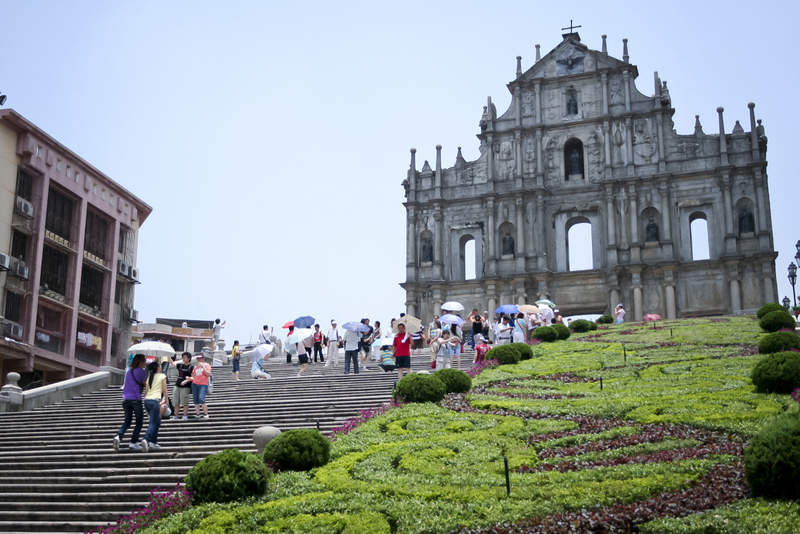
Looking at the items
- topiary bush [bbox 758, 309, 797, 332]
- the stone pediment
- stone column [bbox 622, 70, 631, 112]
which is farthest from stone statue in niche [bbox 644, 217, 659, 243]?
topiary bush [bbox 758, 309, 797, 332]

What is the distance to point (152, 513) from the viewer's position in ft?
39.0

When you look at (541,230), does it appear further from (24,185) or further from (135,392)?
(135,392)

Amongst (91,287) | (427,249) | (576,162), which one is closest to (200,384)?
(91,287)

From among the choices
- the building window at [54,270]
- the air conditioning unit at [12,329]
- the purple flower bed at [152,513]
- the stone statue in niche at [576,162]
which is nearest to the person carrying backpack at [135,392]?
the purple flower bed at [152,513]

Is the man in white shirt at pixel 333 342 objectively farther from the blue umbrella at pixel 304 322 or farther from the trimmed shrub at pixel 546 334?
the trimmed shrub at pixel 546 334

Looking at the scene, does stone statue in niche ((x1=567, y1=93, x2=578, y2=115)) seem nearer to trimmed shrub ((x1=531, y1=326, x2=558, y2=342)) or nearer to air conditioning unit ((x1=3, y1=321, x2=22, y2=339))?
trimmed shrub ((x1=531, y1=326, x2=558, y2=342))

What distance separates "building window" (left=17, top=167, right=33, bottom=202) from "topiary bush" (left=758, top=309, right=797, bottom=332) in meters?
30.5

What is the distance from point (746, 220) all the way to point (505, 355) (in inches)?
985

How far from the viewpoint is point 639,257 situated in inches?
1738

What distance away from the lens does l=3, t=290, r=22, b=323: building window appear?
3541 centimetres

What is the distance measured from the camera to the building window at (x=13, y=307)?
35.4 meters

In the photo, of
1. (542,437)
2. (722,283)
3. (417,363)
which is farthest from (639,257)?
(542,437)

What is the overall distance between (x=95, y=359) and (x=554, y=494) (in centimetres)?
3560

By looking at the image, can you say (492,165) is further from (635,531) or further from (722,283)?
(635,531)
